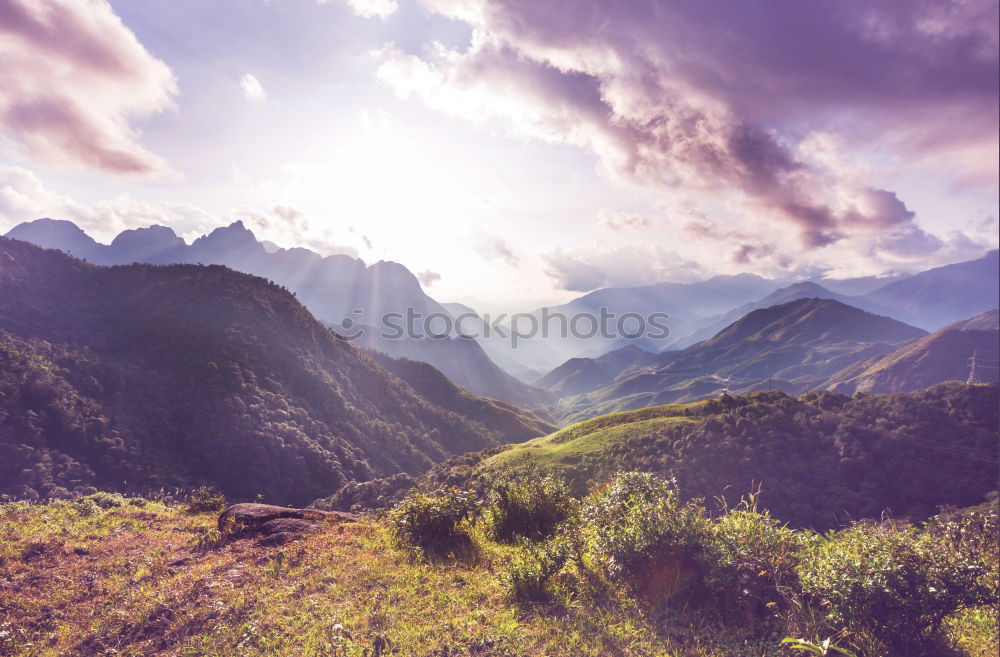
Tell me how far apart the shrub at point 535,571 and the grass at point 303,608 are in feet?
0.78

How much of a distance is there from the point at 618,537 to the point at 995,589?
5.32 m

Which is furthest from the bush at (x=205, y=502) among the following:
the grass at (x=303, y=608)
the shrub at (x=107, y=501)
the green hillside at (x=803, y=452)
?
the green hillside at (x=803, y=452)

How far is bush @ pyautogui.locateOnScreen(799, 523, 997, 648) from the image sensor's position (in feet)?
17.6

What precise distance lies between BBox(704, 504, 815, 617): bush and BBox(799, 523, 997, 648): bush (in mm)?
388

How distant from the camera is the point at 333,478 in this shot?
69.9m

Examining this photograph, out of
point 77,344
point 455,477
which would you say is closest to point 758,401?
point 455,477

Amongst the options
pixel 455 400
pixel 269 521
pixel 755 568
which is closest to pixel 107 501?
pixel 269 521

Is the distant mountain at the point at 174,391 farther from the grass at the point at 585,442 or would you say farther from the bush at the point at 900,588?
the bush at the point at 900,588

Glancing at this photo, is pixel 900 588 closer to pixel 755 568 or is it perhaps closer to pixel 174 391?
pixel 755 568

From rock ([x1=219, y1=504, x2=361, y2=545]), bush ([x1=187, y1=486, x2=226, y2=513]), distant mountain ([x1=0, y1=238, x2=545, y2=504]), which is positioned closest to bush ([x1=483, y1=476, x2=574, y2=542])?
rock ([x1=219, y1=504, x2=361, y2=545])

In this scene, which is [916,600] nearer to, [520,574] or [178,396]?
[520,574]

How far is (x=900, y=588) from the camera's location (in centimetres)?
543

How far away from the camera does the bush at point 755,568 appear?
6113 mm

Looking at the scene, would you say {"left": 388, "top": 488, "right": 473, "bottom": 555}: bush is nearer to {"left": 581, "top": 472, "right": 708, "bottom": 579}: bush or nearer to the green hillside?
{"left": 581, "top": 472, "right": 708, "bottom": 579}: bush
